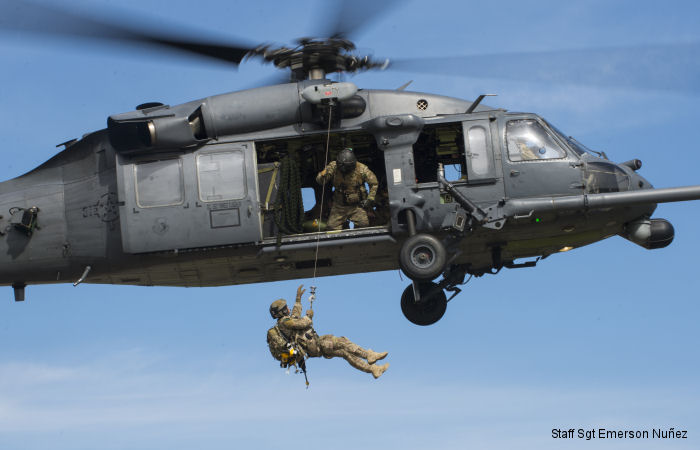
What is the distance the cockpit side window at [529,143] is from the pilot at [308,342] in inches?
144

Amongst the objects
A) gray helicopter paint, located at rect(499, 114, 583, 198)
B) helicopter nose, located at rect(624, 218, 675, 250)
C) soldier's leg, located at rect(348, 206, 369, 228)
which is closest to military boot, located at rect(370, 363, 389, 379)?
soldier's leg, located at rect(348, 206, 369, 228)

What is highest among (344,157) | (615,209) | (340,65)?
(340,65)

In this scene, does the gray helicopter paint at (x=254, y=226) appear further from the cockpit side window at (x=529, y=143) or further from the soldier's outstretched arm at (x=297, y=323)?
the soldier's outstretched arm at (x=297, y=323)

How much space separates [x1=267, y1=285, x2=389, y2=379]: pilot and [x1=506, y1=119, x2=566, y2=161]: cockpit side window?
3.67m

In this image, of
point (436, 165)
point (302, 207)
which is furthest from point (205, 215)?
point (436, 165)

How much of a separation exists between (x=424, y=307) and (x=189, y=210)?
4347 millimetres

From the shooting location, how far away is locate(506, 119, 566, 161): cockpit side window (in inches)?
691

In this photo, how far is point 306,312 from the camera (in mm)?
17734

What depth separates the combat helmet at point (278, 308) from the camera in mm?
17672

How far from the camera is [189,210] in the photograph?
1741cm

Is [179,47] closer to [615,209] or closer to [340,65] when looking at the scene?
[340,65]

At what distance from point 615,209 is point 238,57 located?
6.20 metres

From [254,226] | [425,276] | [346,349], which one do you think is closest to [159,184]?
[254,226]

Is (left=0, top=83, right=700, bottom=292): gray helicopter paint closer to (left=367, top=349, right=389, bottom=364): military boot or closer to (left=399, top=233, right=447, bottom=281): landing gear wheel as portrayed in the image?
(left=399, top=233, right=447, bottom=281): landing gear wheel
